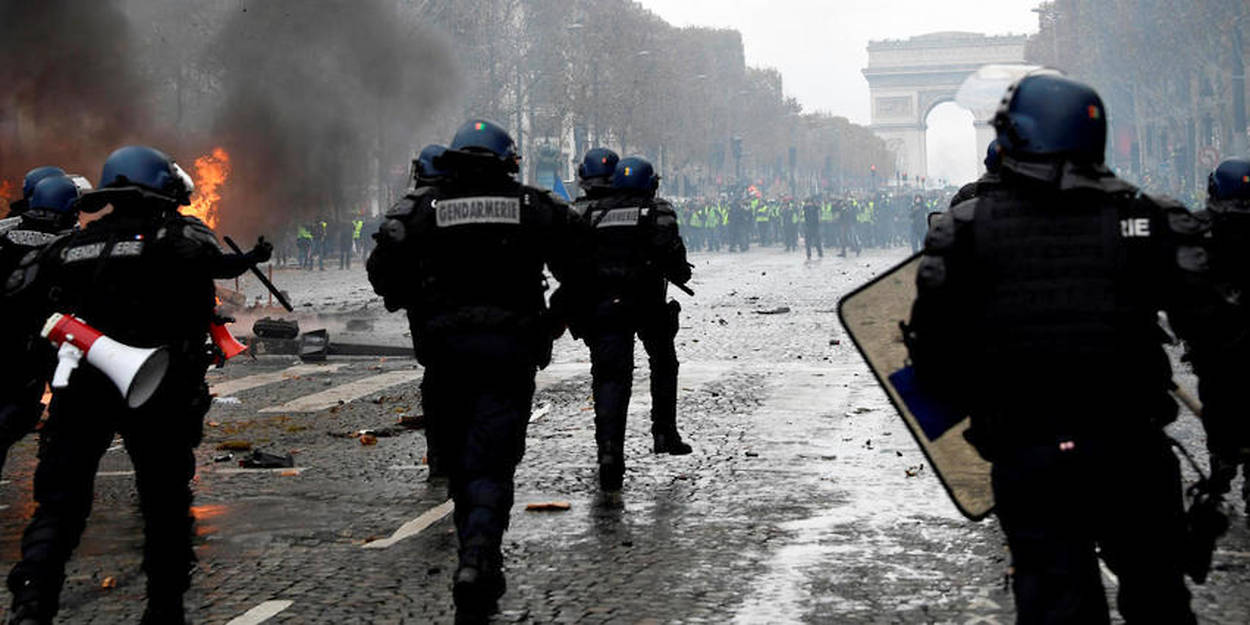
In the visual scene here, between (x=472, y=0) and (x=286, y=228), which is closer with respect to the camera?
(x=286, y=228)

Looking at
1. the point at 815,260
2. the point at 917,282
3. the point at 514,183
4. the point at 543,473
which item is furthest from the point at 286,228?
the point at 917,282

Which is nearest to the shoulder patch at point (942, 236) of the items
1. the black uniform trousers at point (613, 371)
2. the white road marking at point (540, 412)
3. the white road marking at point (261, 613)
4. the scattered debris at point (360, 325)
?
the white road marking at point (261, 613)

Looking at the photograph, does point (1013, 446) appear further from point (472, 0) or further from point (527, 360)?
point (472, 0)

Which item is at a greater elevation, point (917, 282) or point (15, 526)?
point (917, 282)

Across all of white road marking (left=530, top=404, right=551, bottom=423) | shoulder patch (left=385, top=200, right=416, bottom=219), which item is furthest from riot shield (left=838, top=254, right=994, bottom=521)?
white road marking (left=530, top=404, right=551, bottom=423)

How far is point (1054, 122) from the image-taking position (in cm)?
377

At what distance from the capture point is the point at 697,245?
186 feet

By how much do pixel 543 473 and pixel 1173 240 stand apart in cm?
525

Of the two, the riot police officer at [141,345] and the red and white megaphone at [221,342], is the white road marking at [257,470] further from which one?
the riot police officer at [141,345]

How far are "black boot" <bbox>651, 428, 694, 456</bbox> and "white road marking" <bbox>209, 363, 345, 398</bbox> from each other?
4.94m

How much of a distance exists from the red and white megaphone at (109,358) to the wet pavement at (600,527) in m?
0.91

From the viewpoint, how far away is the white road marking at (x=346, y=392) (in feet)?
39.1

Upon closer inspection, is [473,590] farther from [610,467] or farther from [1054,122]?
[610,467]

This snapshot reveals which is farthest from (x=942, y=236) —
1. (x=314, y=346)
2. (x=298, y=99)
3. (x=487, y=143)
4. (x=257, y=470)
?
(x=298, y=99)
